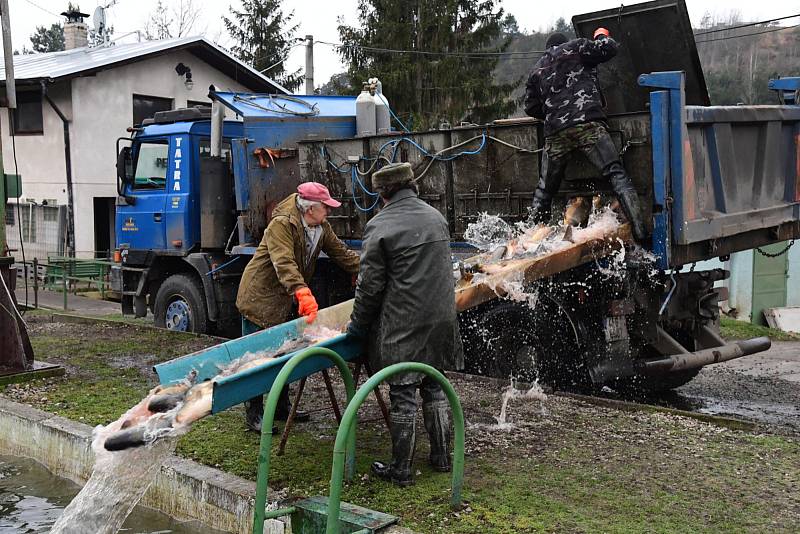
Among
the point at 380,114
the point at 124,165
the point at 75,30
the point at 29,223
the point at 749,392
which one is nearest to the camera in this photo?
the point at 749,392

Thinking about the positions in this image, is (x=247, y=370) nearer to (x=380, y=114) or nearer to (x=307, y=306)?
(x=307, y=306)

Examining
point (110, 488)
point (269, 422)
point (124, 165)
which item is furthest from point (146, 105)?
point (269, 422)

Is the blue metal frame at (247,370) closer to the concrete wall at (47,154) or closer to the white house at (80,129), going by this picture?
the white house at (80,129)

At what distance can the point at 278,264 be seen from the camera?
213 inches

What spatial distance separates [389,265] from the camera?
459 centimetres

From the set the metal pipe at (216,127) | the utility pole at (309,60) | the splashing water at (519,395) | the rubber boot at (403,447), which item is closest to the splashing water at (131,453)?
the rubber boot at (403,447)

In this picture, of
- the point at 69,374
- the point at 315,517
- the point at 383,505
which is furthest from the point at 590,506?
the point at 69,374

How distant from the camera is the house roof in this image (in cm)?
1802

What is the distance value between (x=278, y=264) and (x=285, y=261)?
5cm

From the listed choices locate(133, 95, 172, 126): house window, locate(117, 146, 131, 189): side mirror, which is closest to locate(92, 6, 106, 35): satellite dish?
locate(133, 95, 172, 126): house window

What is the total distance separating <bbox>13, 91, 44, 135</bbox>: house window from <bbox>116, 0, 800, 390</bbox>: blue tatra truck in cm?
1077

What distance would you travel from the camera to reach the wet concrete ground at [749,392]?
290 inches

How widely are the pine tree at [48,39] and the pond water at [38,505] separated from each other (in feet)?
168

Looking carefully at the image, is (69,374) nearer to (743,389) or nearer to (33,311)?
(33,311)
